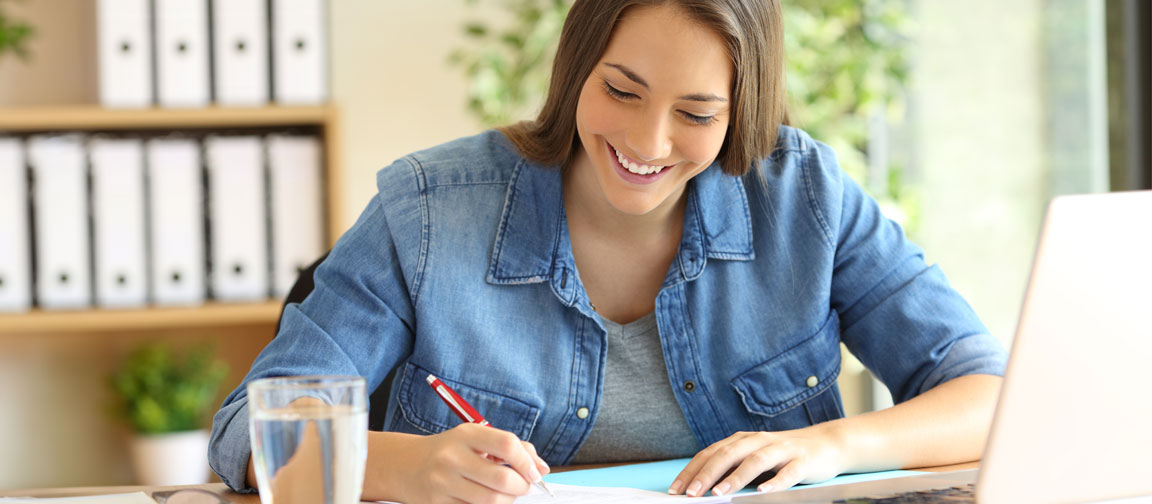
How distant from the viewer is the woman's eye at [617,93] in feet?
3.52

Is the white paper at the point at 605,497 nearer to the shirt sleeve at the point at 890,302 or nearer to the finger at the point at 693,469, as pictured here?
the finger at the point at 693,469

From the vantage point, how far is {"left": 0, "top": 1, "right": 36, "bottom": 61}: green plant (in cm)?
218

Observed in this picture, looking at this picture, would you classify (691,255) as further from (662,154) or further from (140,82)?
(140,82)

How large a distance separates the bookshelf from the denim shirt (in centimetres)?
106

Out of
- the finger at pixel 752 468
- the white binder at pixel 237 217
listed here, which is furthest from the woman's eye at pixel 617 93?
the white binder at pixel 237 217

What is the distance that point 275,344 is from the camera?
1.05 metres

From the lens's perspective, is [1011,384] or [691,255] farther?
[691,255]

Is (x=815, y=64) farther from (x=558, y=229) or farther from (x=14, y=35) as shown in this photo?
(x=14, y=35)

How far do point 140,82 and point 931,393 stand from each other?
1715 millimetres

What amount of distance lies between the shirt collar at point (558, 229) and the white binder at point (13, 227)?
4.47 ft

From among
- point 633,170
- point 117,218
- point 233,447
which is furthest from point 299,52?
point 233,447

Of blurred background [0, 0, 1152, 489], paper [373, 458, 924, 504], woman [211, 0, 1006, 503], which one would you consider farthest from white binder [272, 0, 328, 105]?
paper [373, 458, 924, 504]

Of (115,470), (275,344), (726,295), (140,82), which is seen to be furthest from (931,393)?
(115,470)

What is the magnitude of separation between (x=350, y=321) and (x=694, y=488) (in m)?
0.41
